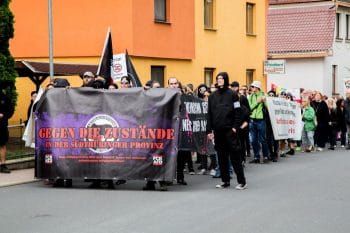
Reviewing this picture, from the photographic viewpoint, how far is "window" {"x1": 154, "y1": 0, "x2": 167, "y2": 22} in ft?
88.5

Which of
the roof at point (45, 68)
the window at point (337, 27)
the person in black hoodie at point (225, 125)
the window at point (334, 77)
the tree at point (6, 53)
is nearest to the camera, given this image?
the person in black hoodie at point (225, 125)

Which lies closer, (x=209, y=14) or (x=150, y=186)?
(x=150, y=186)

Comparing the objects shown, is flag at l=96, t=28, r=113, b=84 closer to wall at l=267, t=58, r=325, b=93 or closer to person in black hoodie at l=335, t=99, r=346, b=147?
person in black hoodie at l=335, t=99, r=346, b=147

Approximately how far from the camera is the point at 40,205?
12039mm

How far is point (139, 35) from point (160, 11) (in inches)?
80.2

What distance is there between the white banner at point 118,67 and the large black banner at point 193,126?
3.88 metres

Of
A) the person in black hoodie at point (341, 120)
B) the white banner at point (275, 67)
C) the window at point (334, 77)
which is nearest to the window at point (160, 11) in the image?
the white banner at point (275, 67)

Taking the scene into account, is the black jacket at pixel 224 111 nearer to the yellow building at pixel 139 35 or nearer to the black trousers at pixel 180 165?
the black trousers at pixel 180 165

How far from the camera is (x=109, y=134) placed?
46.1 feet

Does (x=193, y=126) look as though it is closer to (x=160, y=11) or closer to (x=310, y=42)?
(x=160, y=11)

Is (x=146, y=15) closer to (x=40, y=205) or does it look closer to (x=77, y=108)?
(x=77, y=108)

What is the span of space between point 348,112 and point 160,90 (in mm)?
14073

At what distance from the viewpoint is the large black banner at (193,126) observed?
15.1 m

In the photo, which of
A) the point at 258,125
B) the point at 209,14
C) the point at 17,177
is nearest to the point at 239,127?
the point at 17,177
